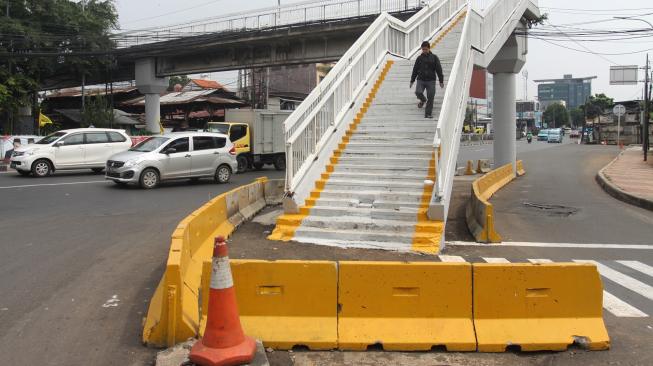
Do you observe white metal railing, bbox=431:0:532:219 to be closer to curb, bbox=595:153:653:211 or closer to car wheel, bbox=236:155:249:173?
curb, bbox=595:153:653:211

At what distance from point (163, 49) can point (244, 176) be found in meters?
20.1

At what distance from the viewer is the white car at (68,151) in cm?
1914

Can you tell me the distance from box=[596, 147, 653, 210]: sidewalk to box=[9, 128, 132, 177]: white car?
16689mm

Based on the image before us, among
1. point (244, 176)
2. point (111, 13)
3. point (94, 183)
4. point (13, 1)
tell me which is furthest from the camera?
point (111, 13)

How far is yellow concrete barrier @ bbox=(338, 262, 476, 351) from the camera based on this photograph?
491cm

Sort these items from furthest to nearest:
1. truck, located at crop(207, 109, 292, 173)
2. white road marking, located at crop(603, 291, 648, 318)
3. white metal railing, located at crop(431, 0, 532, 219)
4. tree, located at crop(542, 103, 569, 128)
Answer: tree, located at crop(542, 103, 569, 128) → truck, located at crop(207, 109, 292, 173) → white metal railing, located at crop(431, 0, 532, 219) → white road marking, located at crop(603, 291, 648, 318)

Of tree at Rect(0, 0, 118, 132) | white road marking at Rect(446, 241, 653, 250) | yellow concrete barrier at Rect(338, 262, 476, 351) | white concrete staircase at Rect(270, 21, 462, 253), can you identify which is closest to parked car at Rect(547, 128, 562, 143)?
tree at Rect(0, 0, 118, 132)

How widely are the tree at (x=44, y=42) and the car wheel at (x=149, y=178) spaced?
65.1 ft

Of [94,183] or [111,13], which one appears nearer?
[94,183]

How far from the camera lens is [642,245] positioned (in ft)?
31.7

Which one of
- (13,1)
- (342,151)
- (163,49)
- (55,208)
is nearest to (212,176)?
(55,208)

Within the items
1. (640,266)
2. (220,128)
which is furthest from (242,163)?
(640,266)

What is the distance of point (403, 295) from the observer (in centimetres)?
495

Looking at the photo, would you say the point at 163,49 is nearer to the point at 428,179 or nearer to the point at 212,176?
the point at 212,176
